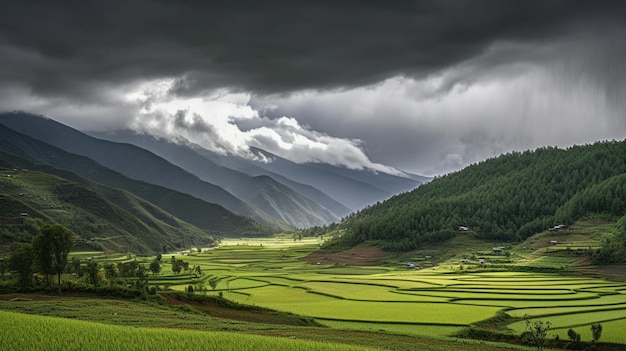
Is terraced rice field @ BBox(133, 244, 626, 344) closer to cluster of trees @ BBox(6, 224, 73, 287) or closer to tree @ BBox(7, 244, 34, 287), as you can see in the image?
cluster of trees @ BBox(6, 224, 73, 287)

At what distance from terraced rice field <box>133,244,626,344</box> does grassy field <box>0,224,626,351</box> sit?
140 mm

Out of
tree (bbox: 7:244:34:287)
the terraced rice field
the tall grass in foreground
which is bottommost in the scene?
the terraced rice field

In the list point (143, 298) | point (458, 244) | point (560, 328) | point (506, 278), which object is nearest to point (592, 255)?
point (506, 278)

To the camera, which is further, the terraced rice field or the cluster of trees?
the cluster of trees

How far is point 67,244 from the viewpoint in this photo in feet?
236

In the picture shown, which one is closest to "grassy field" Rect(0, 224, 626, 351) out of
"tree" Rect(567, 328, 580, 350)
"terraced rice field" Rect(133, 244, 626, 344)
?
"terraced rice field" Rect(133, 244, 626, 344)

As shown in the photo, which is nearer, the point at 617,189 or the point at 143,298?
the point at 143,298

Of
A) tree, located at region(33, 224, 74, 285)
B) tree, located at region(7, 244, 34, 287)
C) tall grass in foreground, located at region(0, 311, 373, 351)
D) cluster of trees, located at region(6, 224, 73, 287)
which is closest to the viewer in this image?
tall grass in foreground, located at region(0, 311, 373, 351)

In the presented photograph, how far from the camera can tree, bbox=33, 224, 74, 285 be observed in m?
70.4

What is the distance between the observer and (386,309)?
70.3 meters

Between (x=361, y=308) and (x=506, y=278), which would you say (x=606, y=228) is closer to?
(x=506, y=278)

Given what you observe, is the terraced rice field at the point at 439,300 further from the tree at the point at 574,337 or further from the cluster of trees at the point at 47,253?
the cluster of trees at the point at 47,253

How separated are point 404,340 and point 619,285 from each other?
71723mm

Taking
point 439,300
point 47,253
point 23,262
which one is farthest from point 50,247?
point 439,300
